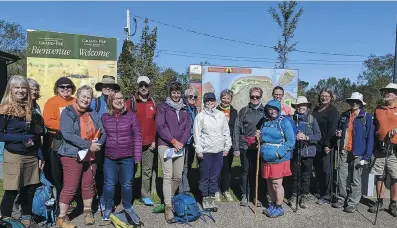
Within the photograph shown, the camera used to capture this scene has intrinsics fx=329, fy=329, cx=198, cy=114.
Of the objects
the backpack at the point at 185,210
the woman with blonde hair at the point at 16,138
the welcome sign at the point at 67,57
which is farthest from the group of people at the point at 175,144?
the welcome sign at the point at 67,57

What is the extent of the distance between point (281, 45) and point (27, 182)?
16742mm

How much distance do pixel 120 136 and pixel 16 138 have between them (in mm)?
1265

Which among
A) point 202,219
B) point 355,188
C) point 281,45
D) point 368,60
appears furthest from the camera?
point 368,60

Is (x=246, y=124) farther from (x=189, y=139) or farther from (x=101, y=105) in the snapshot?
(x=101, y=105)

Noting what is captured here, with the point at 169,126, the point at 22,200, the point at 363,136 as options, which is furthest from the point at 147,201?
the point at 363,136

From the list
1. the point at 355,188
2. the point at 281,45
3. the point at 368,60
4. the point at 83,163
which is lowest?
the point at 355,188

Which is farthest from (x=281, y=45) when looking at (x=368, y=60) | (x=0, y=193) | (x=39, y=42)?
(x=368, y=60)

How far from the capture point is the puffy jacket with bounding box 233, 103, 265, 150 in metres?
5.50

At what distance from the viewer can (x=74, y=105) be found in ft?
14.5

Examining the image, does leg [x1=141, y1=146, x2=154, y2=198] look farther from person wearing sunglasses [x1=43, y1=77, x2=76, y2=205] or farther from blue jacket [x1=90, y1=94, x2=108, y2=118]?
person wearing sunglasses [x1=43, y1=77, x2=76, y2=205]

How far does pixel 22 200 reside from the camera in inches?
173

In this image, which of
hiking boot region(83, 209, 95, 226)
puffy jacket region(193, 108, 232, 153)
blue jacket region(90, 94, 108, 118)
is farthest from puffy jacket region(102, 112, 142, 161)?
puffy jacket region(193, 108, 232, 153)

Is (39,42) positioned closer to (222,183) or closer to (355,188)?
(222,183)

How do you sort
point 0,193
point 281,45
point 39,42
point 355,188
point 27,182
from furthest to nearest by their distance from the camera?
1. point 281,45
2. point 39,42
3. point 0,193
4. point 355,188
5. point 27,182
